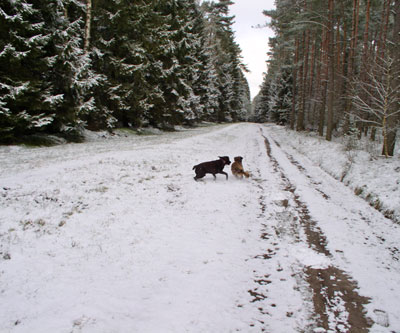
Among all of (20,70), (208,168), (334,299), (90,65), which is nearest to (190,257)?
(334,299)

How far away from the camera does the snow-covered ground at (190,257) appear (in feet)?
Answer: 9.43

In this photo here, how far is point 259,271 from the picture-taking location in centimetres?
379

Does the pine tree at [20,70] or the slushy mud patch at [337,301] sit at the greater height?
the pine tree at [20,70]

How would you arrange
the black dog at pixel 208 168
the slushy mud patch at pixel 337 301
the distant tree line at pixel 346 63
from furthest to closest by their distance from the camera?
the distant tree line at pixel 346 63
the black dog at pixel 208 168
the slushy mud patch at pixel 337 301

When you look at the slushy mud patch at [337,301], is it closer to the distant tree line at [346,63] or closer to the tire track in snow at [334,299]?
the tire track in snow at [334,299]

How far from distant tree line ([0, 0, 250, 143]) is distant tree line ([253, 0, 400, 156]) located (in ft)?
35.4

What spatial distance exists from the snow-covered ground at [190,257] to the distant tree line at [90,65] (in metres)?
7.45

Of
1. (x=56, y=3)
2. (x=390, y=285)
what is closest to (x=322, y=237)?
(x=390, y=285)

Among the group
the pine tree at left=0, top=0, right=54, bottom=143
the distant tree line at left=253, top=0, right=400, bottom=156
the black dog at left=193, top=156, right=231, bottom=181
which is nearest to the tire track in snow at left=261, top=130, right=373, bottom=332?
the black dog at left=193, top=156, right=231, bottom=181

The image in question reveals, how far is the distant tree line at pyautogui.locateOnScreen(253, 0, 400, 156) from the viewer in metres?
10.5

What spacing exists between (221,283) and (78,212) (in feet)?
12.5

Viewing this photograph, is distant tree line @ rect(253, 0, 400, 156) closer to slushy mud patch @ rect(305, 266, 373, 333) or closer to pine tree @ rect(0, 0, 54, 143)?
slushy mud patch @ rect(305, 266, 373, 333)

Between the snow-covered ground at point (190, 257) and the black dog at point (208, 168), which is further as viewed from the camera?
the black dog at point (208, 168)

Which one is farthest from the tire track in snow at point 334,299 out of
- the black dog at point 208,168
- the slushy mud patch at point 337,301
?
the black dog at point 208,168
